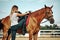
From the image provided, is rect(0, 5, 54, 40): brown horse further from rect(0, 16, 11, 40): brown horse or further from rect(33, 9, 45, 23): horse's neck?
rect(0, 16, 11, 40): brown horse

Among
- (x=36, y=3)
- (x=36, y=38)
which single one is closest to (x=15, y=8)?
(x=36, y=3)

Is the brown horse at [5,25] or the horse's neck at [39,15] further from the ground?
the horse's neck at [39,15]

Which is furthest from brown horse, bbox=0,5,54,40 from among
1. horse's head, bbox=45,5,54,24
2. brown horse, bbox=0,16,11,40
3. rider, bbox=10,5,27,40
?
brown horse, bbox=0,16,11,40

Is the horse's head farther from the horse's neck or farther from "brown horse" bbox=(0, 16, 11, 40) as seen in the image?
"brown horse" bbox=(0, 16, 11, 40)

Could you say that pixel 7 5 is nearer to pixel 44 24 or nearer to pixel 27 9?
pixel 27 9

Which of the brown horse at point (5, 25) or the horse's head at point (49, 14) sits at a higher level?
the horse's head at point (49, 14)

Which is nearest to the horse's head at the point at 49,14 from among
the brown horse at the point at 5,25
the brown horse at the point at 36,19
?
the brown horse at the point at 36,19

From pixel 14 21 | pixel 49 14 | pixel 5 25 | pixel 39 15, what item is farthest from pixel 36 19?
pixel 5 25

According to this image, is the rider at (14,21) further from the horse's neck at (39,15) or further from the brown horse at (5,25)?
the horse's neck at (39,15)

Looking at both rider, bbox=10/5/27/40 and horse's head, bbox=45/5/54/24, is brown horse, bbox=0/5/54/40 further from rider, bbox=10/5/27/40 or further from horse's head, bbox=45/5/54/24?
rider, bbox=10/5/27/40

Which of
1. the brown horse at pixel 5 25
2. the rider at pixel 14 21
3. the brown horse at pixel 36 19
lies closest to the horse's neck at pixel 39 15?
the brown horse at pixel 36 19

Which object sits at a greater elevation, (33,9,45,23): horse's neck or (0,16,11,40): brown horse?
(33,9,45,23): horse's neck

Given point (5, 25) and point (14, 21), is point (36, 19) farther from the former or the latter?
point (5, 25)

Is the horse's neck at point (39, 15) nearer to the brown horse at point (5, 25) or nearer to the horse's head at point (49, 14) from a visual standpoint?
the horse's head at point (49, 14)
